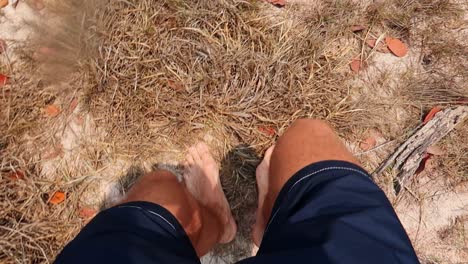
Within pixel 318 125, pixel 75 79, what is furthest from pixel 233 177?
pixel 75 79

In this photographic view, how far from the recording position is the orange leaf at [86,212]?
5.32 feet

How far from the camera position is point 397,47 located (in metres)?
1.76

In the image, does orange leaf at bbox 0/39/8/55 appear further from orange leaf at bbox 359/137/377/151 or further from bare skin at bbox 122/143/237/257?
orange leaf at bbox 359/137/377/151

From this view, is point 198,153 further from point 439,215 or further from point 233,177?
point 439,215

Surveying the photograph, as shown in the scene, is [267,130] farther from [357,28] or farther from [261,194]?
[357,28]

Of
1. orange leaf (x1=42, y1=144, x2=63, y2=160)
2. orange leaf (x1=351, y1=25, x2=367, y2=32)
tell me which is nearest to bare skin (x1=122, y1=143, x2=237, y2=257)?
orange leaf (x1=42, y1=144, x2=63, y2=160)

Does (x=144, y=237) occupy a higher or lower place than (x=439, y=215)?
higher

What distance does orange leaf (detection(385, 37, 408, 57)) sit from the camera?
175 cm

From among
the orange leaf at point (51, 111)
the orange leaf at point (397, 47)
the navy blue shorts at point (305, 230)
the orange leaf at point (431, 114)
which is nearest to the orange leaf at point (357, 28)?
the orange leaf at point (397, 47)

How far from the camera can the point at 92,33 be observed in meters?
1.66

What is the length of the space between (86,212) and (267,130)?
0.81 m

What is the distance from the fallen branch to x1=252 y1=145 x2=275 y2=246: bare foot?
0.47 m

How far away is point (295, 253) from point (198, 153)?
2.79 feet

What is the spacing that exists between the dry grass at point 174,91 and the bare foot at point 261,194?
8cm
